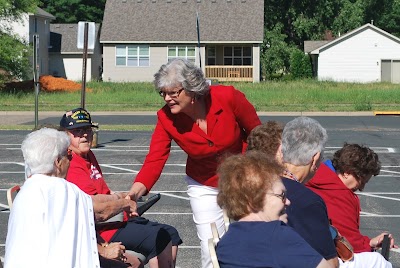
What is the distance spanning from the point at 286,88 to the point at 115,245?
44.2 metres

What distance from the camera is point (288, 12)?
73.5 m

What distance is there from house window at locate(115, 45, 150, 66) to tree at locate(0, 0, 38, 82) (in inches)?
521

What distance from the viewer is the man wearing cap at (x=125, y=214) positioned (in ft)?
20.7

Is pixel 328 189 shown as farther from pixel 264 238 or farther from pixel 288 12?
pixel 288 12

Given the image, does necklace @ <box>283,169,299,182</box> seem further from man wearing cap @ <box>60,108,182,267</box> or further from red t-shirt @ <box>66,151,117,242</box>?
red t-shirt @ <box>66,151,117,242</box>

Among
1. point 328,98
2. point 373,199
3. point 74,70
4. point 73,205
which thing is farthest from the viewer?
point 74,70

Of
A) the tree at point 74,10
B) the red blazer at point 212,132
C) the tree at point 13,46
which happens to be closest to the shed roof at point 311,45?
the tree at point 74,10

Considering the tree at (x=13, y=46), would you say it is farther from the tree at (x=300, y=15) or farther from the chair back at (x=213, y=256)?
the chair back at (x=213, y=256)

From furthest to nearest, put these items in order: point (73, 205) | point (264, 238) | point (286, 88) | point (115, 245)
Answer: point (286, 88) → point (115, 245) → point (73, 205) → point (264, 238)

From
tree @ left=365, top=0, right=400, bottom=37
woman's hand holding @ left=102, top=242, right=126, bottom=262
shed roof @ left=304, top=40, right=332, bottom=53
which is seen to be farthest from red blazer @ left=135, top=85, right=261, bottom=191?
tree @ left=365, top=0, right=400, bottom=37

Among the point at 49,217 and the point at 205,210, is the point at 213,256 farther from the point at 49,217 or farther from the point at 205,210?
the point at 205,210

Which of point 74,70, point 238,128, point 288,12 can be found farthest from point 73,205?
point 288,12

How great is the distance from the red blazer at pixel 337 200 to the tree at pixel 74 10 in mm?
72549

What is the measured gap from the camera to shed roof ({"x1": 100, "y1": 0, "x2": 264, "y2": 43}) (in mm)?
62469
